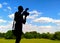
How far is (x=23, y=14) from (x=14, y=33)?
1169mm

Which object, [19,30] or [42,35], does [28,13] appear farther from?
[42,35]

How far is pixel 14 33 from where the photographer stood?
12672 millimetres

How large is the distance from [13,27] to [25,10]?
119cm

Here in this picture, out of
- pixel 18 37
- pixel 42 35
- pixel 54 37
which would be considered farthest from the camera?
pixel 42 35

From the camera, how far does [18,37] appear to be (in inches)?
494

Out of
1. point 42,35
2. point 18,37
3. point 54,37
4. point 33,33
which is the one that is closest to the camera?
point 18,37

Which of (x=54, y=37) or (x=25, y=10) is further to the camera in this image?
(x=54, y=37)

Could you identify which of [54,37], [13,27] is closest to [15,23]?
[13,27]

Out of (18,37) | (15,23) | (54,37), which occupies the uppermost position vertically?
(54,37)

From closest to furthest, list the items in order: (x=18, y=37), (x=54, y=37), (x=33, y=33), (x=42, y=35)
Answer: (x=18, y=37) → (x=54, y=37) → (x=42, y=35) → (x=33, y=33)

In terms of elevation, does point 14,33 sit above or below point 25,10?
below

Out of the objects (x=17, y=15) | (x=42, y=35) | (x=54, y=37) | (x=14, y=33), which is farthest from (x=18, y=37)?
(x=42, y=35)

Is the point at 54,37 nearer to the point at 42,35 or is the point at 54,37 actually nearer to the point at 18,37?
the point at 42,35

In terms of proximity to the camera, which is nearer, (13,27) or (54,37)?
(13,27)
